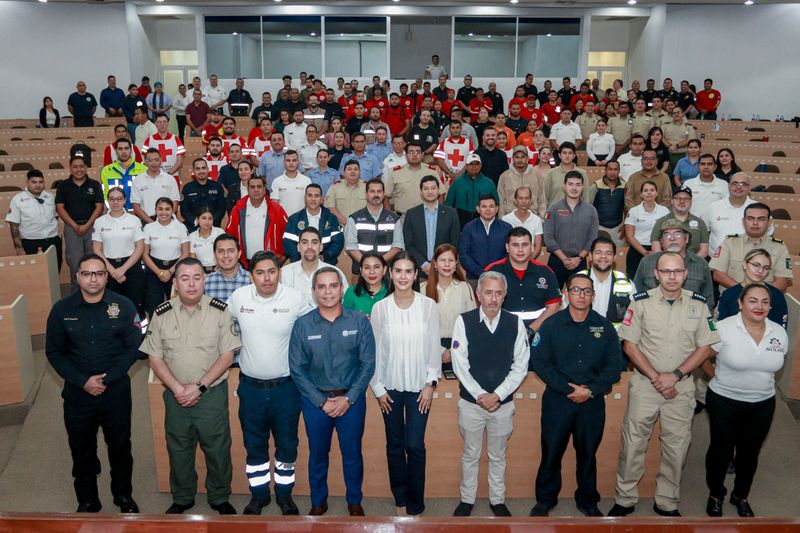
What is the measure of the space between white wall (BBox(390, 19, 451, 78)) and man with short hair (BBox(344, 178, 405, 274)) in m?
12.4

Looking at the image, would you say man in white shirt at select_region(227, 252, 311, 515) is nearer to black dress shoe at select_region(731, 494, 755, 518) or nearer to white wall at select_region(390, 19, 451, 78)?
black dress shoe at select_region(731, 494, 755, 518)

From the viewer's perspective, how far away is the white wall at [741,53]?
1675 cm

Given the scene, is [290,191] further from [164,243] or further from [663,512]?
[663,512]

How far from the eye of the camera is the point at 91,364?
369cm

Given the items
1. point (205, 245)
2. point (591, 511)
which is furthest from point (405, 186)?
point (591, 511)

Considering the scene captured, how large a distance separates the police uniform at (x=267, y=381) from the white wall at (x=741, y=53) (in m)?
15.7

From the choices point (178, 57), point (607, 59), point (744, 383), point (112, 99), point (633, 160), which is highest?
point (607, 59)

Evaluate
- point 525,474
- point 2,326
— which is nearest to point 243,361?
point 525,474

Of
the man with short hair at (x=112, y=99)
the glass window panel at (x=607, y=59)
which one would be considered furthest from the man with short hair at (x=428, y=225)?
the glass window panel at (x=607, y=59)

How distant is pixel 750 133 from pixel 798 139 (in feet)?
2.57

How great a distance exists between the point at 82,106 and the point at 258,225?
990 cm

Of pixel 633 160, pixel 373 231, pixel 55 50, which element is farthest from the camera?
pixel 55 50

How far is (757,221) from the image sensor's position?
4695mm

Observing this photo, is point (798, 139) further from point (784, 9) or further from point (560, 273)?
point (560, 273)
